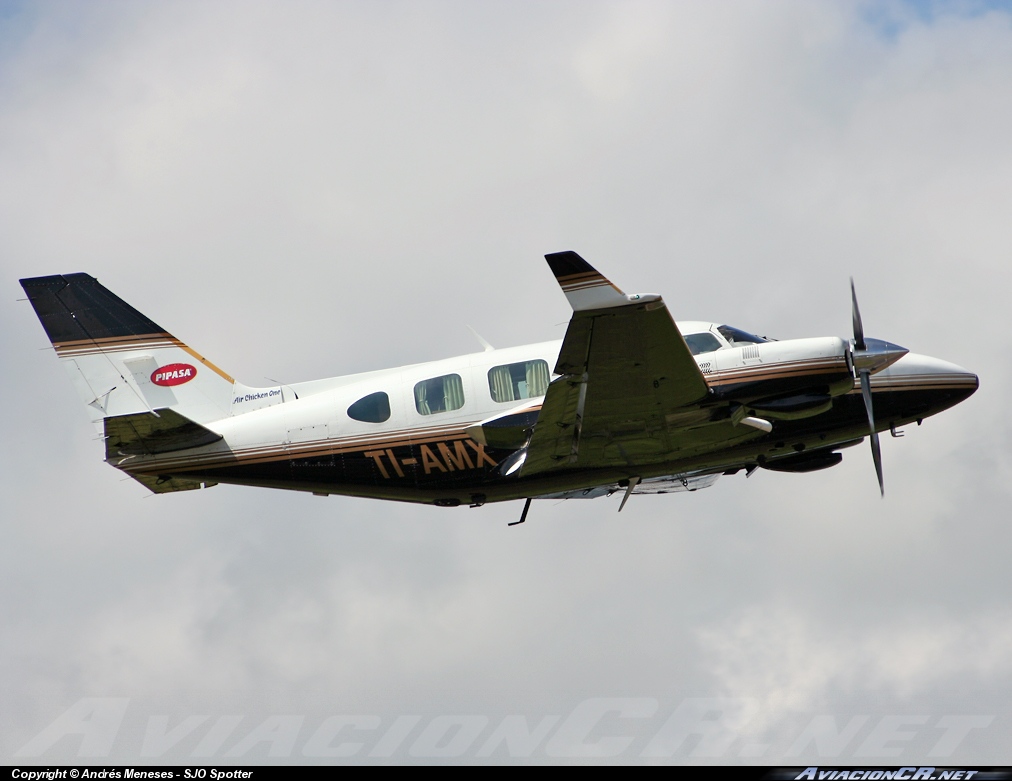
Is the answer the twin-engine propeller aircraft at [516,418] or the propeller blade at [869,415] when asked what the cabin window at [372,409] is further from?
the propeller blade at [869,415]

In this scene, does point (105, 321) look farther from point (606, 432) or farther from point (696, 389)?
point (696, 389)

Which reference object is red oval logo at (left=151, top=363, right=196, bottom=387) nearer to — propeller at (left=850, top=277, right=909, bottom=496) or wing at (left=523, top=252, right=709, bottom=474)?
wing at (left=523, top=252, right=709, bottom=474)

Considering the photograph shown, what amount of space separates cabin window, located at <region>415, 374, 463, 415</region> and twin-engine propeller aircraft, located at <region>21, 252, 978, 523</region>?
0.11ft

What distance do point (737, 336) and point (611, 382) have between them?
14.8ft

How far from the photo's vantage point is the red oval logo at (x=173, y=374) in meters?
31.0

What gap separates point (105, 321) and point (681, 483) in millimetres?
16101

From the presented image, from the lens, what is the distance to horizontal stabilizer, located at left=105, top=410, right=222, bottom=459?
27.8 m

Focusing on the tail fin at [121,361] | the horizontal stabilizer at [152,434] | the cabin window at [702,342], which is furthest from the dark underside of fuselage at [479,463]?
the tail fin at [121,361]

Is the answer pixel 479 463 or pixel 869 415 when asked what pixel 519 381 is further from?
pixel 869 415

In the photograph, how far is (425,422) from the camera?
2780 centimetres

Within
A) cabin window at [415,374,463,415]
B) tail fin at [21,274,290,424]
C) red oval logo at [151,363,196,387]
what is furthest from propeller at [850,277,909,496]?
red oval logo at [151,363,196,387]

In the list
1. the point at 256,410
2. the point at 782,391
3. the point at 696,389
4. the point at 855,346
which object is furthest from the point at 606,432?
the point at 256,410

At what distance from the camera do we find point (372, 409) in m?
28.1

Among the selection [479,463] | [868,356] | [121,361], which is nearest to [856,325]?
[868,356]
